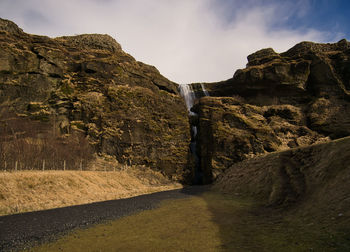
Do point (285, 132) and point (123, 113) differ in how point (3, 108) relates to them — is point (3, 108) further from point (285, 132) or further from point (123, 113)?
point (285, 132)

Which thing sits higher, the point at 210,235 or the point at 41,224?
the point at 210,235

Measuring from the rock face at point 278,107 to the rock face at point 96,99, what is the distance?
7923mm

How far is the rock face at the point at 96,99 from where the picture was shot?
46.2 meters

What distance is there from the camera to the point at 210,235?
39.6 ft

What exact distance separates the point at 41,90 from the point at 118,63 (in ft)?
64.7

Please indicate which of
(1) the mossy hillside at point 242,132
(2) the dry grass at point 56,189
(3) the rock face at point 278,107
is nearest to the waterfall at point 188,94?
(3) the rock face at point 278,107

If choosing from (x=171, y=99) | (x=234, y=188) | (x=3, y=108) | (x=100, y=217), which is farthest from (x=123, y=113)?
(x=100, y=217)

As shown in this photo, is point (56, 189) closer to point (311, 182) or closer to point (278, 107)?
point (311, 182)

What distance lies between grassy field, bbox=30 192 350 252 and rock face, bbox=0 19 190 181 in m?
33.1

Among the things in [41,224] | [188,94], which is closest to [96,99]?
[188,94]

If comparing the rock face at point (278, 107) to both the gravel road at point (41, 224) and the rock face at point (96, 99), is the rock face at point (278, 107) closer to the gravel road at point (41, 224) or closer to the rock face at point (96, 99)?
the rock face at point (96, 99)

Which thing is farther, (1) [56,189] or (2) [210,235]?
(1) [56,189]

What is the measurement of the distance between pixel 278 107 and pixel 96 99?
51.1 m

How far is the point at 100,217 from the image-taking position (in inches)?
707
